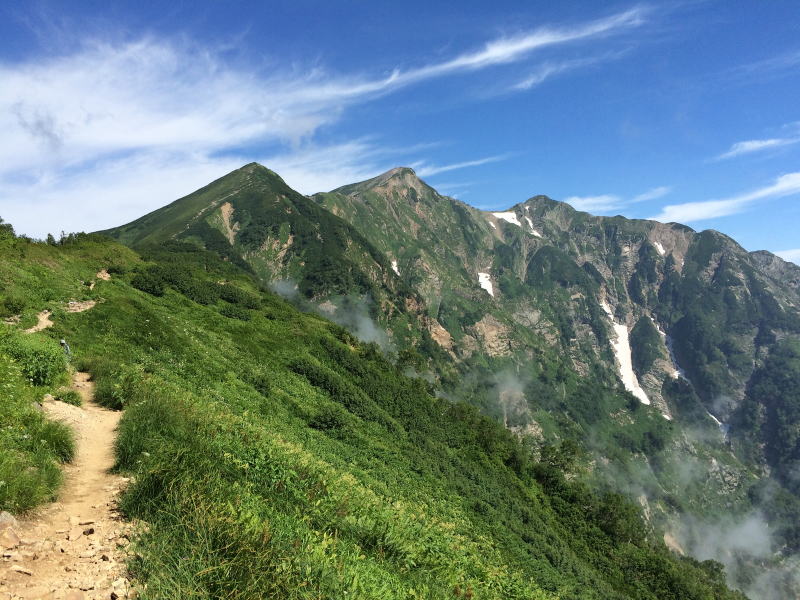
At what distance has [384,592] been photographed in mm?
10055

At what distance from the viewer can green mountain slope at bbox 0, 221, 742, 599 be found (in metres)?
8.70

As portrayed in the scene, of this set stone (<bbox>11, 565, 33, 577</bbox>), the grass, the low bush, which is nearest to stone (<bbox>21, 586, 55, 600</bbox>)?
stone (<bbox>11, 565, 33, 577</bbox>)

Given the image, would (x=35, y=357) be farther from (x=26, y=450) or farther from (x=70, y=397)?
(x=26, y=450)

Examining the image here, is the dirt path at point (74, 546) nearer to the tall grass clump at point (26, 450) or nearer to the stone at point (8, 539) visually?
the stone at point (8, 539)

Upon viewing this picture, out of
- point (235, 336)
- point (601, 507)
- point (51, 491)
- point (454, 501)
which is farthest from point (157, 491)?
point (601, 507)

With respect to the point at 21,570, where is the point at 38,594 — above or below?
below

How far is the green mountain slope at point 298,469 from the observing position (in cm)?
870

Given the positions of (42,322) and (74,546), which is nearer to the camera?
(74,546)

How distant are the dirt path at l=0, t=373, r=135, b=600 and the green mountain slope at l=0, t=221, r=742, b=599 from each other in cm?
49

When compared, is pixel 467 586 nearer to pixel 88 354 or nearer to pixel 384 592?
pixel 384 592

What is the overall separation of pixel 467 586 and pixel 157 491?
11407 mm

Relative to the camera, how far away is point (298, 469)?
15.5 metres

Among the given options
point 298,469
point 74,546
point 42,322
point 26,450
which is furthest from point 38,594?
point 42,322

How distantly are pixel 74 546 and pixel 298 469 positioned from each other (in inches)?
311
